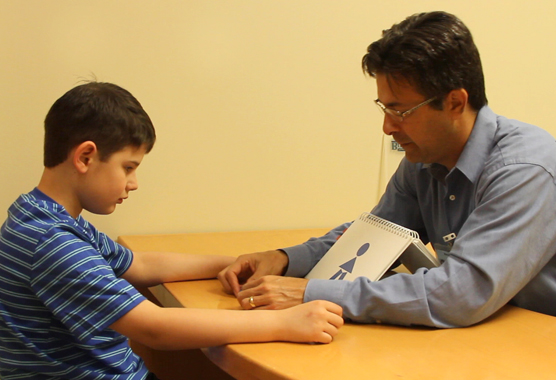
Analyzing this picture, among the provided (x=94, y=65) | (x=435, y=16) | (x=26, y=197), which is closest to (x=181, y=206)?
(x=94, y=65)

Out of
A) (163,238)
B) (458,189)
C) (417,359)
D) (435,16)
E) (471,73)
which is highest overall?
(435,16)

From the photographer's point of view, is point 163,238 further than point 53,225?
Yes

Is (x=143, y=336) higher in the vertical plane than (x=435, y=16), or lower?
lower

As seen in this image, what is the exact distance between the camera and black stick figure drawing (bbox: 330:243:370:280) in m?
1.17

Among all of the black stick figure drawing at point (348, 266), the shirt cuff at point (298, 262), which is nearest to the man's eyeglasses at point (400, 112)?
the black stick figure drawing at point (348, 266)

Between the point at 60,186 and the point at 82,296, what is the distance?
0.25 m

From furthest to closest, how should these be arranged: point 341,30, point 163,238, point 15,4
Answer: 1. point 341,30
2. point 163,238
3. point 15,4

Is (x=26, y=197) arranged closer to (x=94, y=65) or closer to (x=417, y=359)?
(x=417, y=359)

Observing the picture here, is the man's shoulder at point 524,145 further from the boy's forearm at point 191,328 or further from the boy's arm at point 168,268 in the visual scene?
the boy's arm at point 168,268

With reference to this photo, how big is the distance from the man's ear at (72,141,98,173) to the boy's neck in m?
0.03

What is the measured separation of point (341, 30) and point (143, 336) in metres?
1.61

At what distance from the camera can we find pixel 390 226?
119 centimetres

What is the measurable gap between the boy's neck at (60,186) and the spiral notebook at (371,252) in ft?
1.90

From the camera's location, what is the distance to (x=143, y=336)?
93cm
